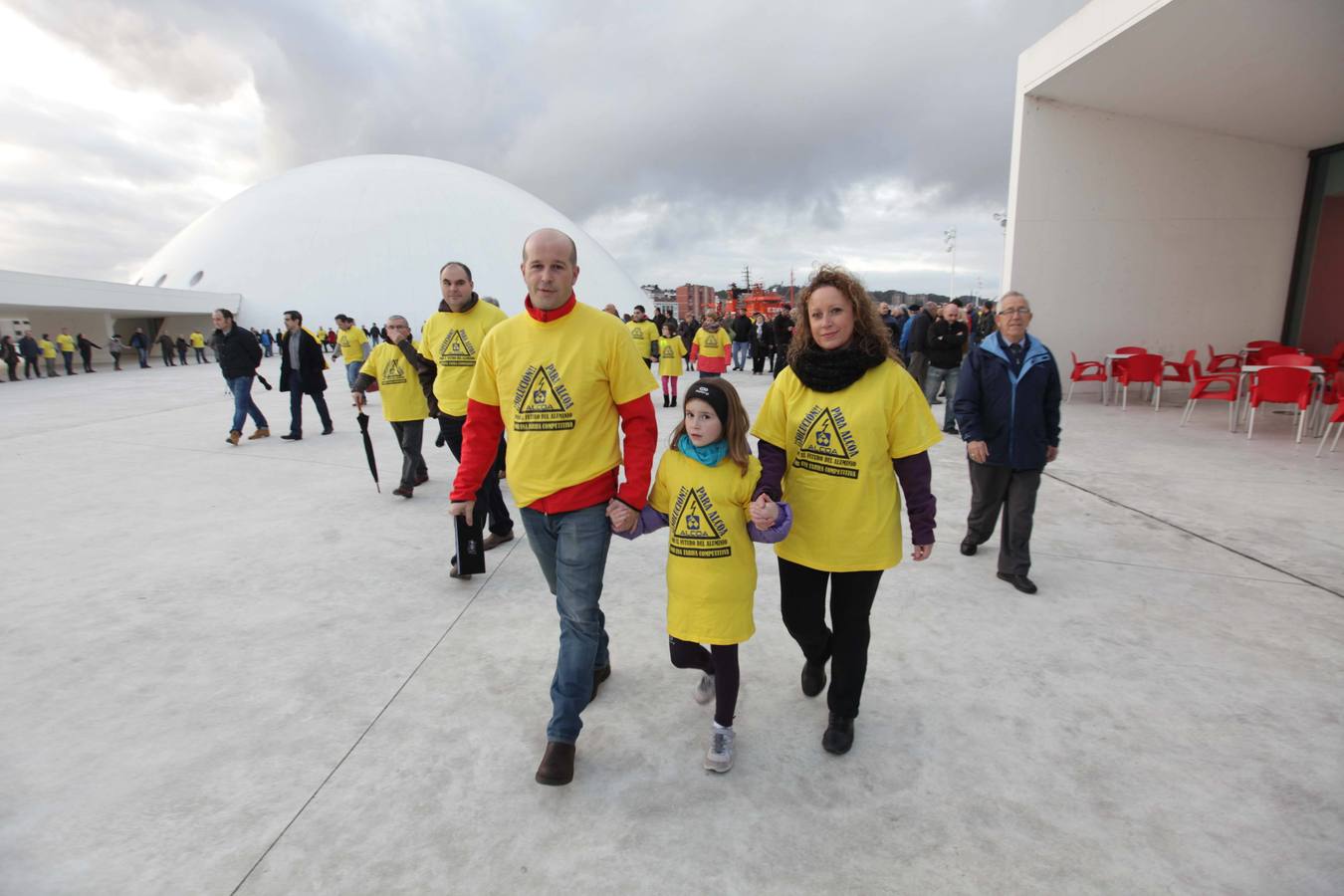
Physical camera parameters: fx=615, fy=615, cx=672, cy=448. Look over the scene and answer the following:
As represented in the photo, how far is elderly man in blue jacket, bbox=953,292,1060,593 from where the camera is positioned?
11.9ft

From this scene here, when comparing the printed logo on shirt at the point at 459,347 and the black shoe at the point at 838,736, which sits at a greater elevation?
the printed logo on shirt at the point at 459,347

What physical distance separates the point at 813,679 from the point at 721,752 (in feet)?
2.00

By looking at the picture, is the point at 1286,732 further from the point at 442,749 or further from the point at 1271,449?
the point at 1271,449

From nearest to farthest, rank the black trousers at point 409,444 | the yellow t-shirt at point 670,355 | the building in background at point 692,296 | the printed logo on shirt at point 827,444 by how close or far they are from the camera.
→ 1. the printed logo on shirt at point 827,444
2. the black trousers at point 409,444
3. the yellow t-shirt at point 670,355
4. the building in background at point 692,296

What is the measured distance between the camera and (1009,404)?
3664 mm

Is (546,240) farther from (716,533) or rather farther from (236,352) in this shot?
(236,352)

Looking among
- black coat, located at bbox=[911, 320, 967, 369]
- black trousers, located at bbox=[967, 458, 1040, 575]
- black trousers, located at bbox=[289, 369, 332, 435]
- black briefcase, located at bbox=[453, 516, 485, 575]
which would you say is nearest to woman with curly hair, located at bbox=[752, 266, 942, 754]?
black trousers, located at bbox=[967, 458, 1040, 575]

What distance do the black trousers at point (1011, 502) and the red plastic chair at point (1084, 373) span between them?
26.1 feet

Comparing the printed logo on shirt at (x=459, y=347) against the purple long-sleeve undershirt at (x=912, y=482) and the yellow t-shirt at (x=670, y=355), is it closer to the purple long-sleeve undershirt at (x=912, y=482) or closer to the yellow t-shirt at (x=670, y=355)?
the purple long-sleeve undershirt at (x=912, y=482)

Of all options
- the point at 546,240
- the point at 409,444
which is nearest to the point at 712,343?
the point at 409,444

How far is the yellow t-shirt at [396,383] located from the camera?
523 cm

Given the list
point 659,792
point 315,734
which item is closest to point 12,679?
point 315,734

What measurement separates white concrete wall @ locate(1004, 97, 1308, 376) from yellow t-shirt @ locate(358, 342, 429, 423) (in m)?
9.78

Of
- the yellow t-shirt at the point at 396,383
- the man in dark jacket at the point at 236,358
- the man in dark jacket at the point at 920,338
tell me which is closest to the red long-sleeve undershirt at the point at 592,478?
the yellow t-shirt at the point at 396,383
